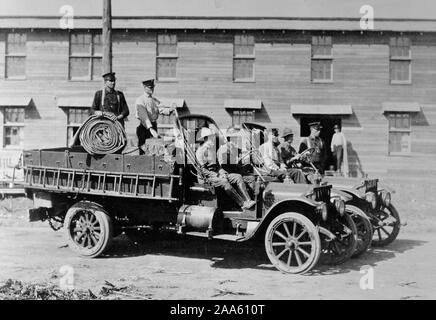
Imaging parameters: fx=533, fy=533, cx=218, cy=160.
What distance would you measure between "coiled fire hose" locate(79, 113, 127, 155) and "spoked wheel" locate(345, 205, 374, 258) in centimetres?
379

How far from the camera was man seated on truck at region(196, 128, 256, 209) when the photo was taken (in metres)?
7.80

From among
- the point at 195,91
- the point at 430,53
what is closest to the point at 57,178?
the point at 195,91

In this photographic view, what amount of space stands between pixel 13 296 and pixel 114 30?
14.0 m

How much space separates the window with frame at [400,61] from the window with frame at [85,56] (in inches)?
399

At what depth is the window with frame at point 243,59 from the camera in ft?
60.3

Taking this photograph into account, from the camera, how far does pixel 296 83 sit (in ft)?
59.9

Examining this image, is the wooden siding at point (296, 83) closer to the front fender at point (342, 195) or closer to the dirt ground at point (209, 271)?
the dirt ground at point (209, 271)

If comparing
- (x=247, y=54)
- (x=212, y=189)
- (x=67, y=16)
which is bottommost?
(x=212, y=189)

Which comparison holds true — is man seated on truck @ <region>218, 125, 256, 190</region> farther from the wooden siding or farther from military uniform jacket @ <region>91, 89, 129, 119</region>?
the wooden siding

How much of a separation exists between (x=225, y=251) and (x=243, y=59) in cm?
1078

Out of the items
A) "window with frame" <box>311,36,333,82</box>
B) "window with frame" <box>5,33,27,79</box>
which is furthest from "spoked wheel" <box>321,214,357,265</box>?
"window with frame" <box>5,33,27,79</box>

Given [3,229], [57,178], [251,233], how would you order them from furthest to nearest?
1. [3,229]
2. [57,178]
3. [251,233]
